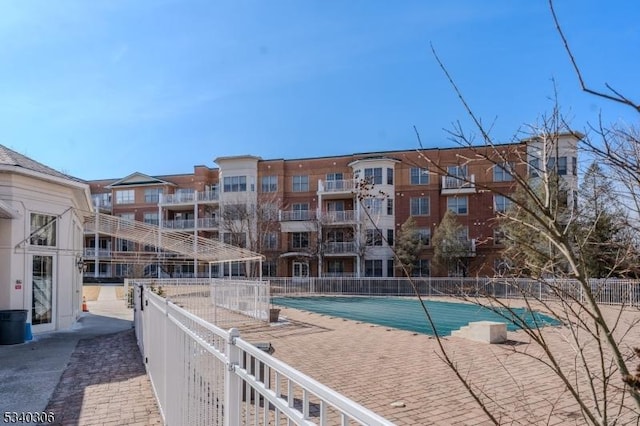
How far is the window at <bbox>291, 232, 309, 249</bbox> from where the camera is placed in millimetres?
42431

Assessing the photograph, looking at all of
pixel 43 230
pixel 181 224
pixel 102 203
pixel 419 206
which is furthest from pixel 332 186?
pixel 43 230

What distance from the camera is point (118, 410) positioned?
19.4 ft

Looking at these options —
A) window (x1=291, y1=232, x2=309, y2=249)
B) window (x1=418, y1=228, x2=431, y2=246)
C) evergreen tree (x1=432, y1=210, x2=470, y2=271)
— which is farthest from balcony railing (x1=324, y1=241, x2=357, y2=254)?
evergreen tree (x1=432, y1=210, x2=470, y2=271)

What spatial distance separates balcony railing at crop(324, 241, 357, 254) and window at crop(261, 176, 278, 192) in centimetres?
856

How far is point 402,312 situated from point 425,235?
18.7 meters

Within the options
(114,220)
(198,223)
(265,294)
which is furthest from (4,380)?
(198,223)

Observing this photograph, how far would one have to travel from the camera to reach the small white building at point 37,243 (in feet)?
37.4

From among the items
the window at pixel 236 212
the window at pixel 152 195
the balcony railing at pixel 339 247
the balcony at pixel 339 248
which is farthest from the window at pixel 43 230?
the window at pixel 152 195

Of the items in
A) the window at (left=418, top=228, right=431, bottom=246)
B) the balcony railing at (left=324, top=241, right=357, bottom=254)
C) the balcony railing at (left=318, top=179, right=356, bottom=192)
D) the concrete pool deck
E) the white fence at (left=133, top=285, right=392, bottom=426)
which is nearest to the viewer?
the white fence at (left=133, top=285, right=392, bottom=426)

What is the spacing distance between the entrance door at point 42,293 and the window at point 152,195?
39.5 metres

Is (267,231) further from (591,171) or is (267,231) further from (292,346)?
(591,171)

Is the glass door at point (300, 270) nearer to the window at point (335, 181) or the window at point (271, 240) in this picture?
the window at point (271, 240)

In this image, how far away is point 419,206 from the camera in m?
41.1

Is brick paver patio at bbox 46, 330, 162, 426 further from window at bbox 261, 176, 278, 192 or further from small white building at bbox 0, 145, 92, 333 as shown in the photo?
window at bbox 261, 176, 278, 192
